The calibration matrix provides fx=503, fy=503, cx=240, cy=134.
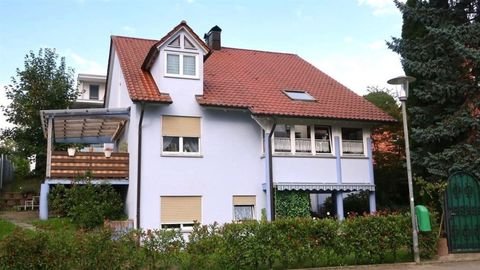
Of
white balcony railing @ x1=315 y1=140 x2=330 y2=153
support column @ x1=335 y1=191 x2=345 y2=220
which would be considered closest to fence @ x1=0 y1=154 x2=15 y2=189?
white balcony railing @ x1=315 y1=140 x2=330 y2=153

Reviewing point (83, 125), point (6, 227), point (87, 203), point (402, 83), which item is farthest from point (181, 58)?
point (402, 83)

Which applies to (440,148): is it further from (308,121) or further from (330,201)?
(330,201)

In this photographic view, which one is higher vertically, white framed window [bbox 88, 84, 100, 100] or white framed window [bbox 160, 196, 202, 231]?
white framed window [bbox 88, 84, 100, 100]

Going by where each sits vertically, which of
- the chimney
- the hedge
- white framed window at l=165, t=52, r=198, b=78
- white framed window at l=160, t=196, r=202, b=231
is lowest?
the hedge

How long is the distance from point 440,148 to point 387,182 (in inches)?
279

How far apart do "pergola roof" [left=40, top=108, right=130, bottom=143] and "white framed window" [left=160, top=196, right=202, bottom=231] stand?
14.0 feet

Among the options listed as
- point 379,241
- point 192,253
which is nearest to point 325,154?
point 379,241

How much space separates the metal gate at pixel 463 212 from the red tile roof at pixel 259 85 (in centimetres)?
711

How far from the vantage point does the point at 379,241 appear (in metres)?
12.9

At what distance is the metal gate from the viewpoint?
45.8 feet

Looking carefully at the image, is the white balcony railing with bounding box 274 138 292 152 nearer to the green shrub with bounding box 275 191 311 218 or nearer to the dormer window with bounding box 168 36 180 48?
the green shrub with bounding box 275 191 311 218

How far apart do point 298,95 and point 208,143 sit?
196 inches

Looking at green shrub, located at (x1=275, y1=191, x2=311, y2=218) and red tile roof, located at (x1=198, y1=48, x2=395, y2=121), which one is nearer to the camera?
green shrub, located at (x1=275, y1=191, x2=311, y2=218)

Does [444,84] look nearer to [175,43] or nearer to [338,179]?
[338,179]
